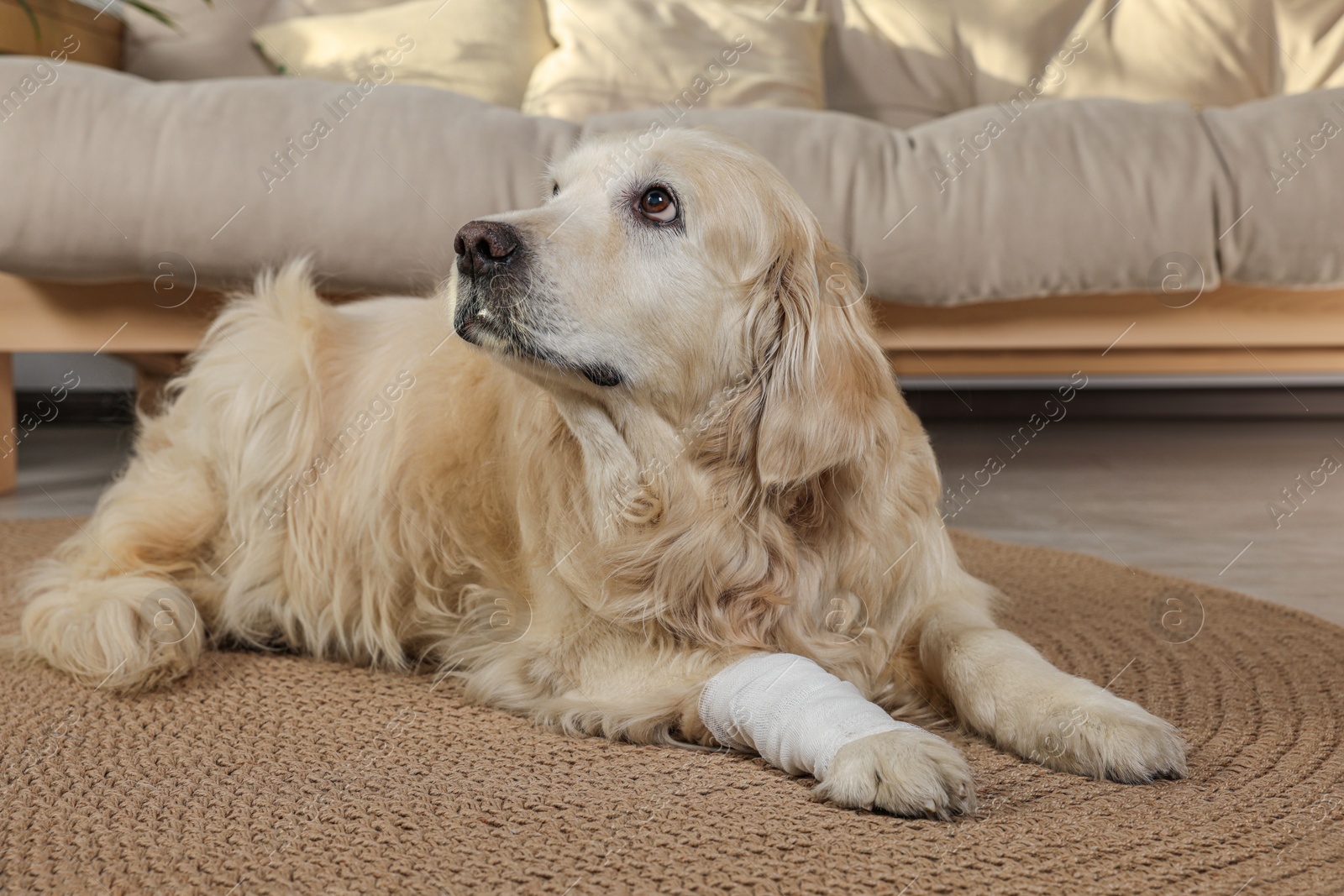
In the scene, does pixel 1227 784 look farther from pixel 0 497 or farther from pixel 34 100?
pixel 0 497

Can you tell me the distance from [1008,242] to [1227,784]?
1.56 metres

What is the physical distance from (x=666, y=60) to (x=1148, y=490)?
6.34 feet

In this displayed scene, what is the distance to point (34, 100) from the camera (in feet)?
7.57

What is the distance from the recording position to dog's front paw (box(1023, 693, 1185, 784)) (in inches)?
43.6

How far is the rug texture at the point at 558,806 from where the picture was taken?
91 centimetres

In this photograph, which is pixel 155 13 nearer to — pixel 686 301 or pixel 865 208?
pixel 865 208

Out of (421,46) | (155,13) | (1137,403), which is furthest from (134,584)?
(1137,403)

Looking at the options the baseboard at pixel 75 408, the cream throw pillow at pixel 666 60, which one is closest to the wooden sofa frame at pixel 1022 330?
the cream throw pillow at pixel 666 60

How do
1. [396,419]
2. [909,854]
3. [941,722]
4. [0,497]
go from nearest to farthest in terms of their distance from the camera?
[909,854] → [941,722] → [396,419] → [0,497]

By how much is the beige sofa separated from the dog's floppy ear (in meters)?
1.09

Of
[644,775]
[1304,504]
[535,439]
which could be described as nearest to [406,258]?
[535,439]

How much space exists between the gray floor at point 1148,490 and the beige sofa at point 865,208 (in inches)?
15.0

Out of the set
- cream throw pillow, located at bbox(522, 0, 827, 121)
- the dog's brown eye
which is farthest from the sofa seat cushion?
the dog's brown eye

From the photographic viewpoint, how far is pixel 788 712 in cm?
113
